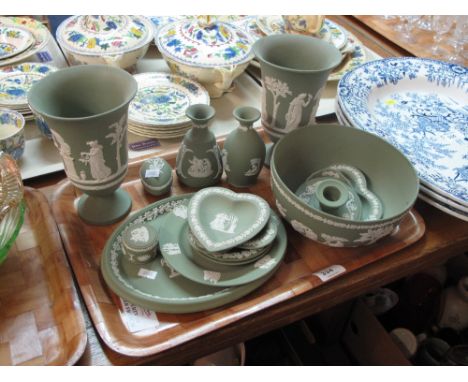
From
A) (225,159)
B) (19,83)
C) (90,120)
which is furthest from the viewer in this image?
(19,83)

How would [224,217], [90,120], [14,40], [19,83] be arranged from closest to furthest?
[90,120] < [224,217] < [19,83] < [14,40]

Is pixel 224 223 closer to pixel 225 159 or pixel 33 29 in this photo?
pixel 225 159

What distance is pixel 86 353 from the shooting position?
0.53 meters

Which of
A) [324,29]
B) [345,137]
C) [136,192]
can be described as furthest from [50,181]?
[324,29]

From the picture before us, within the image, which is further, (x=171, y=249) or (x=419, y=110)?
(x=419, y=110)

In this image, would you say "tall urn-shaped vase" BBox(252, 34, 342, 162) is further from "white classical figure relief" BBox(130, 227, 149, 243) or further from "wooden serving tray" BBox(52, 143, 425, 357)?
"white classical figure relief" BBox(130, 227, 149, 243)

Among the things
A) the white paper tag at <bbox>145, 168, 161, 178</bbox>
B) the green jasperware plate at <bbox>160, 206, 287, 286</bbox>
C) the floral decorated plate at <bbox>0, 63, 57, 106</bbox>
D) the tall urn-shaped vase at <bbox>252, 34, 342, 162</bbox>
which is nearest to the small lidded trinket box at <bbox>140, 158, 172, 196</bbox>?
the white paper tag at <bbox>145, 168, 161, 178</bbox>

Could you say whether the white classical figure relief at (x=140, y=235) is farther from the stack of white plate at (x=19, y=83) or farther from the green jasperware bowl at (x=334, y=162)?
the stack of white plate at (x=19, y=83)

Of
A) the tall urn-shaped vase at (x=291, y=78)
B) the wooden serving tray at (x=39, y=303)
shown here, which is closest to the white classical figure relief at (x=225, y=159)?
the tall urn-shaped vase at (x=291, y=78)

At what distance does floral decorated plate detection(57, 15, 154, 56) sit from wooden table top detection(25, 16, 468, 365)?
33cm

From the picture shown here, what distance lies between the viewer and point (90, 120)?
0.54 m

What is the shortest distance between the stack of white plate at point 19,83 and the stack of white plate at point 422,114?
0.64 metres

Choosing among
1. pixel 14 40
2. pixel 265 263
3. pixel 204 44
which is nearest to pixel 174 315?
pixel 265 263

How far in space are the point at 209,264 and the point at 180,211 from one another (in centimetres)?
12
